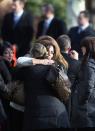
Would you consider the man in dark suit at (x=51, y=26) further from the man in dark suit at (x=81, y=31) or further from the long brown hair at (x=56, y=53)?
the long brown hair at (x=56, y=53)

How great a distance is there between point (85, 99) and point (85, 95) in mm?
57

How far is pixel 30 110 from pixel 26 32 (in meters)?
6.27

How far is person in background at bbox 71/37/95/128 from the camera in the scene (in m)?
11.1

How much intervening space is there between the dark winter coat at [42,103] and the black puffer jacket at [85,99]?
23 cm

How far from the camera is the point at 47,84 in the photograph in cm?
1110

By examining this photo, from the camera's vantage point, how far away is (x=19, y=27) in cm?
1727

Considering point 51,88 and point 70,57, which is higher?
point 70,57

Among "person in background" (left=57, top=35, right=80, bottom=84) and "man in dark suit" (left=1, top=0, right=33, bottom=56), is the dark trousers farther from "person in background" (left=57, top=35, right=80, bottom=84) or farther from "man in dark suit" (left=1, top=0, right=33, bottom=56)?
"man in dark suit" (left=1, top=0, right=33, bottom=56)

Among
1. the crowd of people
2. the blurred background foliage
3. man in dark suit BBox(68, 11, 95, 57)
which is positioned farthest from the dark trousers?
the blurred background foliage

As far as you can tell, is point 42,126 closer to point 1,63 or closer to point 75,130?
point 75,130

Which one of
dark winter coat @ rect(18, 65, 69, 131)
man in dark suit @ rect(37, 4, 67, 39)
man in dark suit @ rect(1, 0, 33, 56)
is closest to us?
dark winter coat @ rect(18, 65, 69, 131)

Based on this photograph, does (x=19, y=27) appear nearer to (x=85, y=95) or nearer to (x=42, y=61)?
(x=42, y=61)

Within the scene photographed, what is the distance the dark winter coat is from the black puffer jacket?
0.75ft

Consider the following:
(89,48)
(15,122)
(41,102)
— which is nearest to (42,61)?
(41,102)
